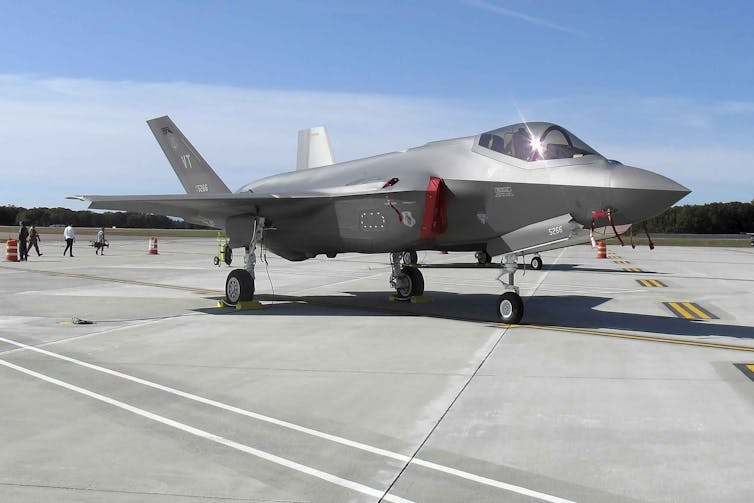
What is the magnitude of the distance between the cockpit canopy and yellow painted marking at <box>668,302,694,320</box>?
441 cm

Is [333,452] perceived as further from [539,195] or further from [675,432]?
[539,195]

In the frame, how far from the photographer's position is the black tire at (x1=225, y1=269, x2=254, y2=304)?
14117 millimetres

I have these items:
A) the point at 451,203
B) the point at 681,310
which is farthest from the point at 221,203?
the point at 681,310

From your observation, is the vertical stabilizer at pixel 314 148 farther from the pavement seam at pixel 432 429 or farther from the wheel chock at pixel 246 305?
the pavement seam at pixel 432 429

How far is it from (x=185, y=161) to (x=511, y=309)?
34.5 ft

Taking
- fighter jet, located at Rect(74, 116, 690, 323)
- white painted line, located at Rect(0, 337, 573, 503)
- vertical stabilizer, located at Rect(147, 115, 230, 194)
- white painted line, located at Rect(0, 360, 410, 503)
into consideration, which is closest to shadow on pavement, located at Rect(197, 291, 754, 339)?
fighter jet, located at Rect(74, 116, 690, 323)

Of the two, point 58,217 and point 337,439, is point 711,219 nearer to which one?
point 58,217

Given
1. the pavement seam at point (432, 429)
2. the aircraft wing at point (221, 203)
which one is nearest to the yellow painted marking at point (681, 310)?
the pavement seam at point (432, 429)

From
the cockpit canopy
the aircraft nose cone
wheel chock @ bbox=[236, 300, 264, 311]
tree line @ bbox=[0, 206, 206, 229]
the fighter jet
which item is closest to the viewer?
the aircraft nose cone

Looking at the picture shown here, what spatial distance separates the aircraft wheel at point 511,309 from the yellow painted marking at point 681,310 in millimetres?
3750

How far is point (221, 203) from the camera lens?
46.4ft

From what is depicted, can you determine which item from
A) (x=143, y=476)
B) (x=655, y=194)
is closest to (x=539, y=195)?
(x=655, y=194)

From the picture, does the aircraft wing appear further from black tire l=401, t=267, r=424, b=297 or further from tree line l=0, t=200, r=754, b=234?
tree line l=0, t=200, r=754, b=234

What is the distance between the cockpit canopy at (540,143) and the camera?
11.2 m
